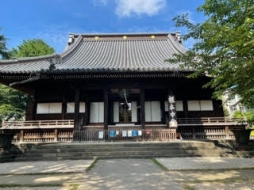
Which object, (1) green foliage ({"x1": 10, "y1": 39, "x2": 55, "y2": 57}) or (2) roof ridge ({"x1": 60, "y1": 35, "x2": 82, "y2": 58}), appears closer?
(2) roof ridge ({"x1": 60, "y1": 35, "x2": 82, "y2": 58})

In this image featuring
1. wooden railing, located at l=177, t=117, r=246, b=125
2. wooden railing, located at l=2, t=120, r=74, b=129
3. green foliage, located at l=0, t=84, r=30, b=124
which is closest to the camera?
wooden railing, located at l=2, t=120, r=74, b=129

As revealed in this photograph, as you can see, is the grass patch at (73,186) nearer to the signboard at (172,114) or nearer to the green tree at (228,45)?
the green tree at (228,45)

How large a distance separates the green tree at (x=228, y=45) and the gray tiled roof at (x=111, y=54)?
5.07 m

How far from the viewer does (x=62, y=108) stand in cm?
1293

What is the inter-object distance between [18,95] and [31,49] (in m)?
6.25

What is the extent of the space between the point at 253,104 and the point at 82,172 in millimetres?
4525

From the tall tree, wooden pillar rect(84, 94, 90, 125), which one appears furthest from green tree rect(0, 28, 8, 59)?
wooden pillar rect(84, 94, 90, 125)

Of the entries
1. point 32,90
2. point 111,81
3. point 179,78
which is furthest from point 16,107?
point 179,78

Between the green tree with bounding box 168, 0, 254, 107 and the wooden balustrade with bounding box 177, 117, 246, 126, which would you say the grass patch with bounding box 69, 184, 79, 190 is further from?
the wooden balustrade with bounding box 177, 117, 246, 126

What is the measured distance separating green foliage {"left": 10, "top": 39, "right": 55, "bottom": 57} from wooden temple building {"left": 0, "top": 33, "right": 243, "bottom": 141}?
11210 mm

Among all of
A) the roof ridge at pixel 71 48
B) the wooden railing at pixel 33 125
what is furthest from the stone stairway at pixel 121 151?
the roof ridge at pixel 71 48

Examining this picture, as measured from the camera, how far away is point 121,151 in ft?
27.2

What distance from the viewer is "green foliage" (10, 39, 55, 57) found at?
24.4m

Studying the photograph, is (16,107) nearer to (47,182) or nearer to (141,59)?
(141,59)
